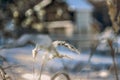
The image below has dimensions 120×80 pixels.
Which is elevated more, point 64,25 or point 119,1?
point 64,25

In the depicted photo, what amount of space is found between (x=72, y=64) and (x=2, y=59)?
1.27ft

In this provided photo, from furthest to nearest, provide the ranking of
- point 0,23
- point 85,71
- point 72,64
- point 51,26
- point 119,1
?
point 51,26 → point 0,23 → point 119,1 → point 72,64 → point 85,71

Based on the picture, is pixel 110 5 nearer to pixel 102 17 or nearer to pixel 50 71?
pixel 50 71

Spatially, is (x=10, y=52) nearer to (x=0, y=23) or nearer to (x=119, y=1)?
(x=119, y=1)

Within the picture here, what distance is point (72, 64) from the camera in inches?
36.1

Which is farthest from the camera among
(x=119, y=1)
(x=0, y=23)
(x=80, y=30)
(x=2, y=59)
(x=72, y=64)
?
(x=80, y=30)

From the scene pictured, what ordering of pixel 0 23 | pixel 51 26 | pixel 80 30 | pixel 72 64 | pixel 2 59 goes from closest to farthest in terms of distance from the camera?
pixel 2 59 < pixel 72 64 < pixel 0 23 < pixel 51 26 < pixel 80 30

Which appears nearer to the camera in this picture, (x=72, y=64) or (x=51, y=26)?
(x=72, y=64)

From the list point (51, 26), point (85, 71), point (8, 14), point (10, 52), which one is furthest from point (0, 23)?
point (51, 26)

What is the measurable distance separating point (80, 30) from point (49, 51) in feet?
13.0

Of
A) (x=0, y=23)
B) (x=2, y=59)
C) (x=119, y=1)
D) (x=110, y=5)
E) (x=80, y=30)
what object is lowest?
(x=2, y=59)

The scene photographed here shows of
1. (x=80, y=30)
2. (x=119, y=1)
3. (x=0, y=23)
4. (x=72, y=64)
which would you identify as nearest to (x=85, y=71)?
(x=72, y=64)

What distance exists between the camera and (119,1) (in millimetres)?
1123

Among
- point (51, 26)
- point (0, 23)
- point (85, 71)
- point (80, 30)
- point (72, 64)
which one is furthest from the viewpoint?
point (80, 30)
